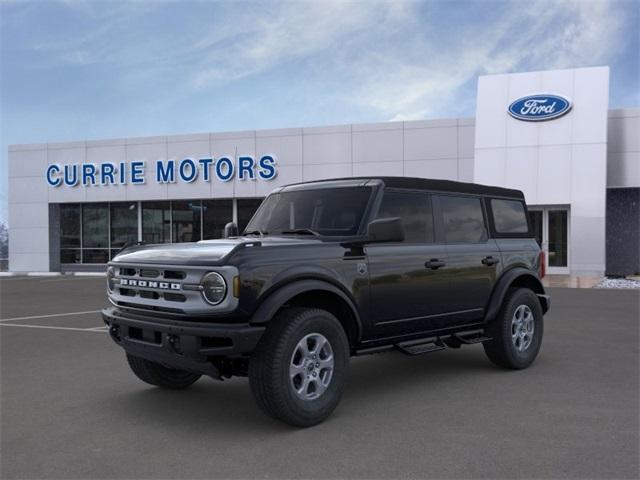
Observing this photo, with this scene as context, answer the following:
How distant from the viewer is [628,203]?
25.2 meters

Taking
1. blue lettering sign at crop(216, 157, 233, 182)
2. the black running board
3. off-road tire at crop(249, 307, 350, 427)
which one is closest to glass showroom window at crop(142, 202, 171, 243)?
blue lettering sign at crop(216, 157, 233, 182)

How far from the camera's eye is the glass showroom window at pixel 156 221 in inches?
1099

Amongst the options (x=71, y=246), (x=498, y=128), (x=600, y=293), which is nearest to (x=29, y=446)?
(x=600, y=293)

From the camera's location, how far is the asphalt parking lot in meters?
3.87

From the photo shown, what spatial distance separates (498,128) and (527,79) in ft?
6.45

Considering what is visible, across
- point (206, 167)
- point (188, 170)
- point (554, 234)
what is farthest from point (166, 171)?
point (554, 234)

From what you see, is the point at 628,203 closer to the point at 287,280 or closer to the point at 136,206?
the point at 136,206

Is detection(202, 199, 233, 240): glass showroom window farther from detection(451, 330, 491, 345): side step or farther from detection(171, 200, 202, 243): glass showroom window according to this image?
detection(451, 330, 491, 345): side step

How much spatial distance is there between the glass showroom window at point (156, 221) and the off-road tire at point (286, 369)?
2416 centimetres

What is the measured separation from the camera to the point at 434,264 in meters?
5.77

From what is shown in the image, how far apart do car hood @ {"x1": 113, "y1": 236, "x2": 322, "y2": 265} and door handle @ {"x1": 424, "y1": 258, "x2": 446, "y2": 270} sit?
3.99ft

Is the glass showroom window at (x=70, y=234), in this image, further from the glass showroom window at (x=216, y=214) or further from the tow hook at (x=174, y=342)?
the tow hook at (x=174, y=342)

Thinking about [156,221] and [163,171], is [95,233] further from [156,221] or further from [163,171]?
[163,171]

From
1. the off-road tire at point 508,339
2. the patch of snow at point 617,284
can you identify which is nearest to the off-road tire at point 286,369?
the off-road tire at point 508,339
